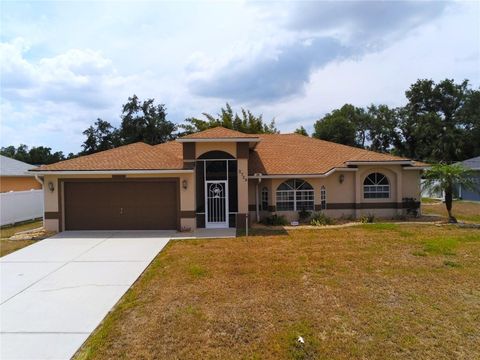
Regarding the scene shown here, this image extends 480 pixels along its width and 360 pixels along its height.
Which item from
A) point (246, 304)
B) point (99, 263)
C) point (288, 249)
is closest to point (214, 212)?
point (288, 249)

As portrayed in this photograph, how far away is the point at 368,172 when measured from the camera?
62.3 ft

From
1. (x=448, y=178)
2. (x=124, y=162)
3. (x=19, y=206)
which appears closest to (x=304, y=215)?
(x=448, y=178)

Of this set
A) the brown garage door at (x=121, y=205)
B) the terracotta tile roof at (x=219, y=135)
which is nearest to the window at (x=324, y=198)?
the terracotta tile roof at (x=219, y=135)

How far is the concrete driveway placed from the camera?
18.9ft

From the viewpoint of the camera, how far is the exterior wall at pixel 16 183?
81.5ft

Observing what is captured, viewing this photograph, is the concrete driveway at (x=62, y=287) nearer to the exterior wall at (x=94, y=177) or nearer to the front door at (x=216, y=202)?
the exterior wall at (x=94, y=177)

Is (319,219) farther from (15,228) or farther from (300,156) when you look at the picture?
(15,228)

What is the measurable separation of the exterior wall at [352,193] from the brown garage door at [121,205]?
4.62 metres

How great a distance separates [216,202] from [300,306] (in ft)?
33.5

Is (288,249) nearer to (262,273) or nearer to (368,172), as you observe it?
(262,273)

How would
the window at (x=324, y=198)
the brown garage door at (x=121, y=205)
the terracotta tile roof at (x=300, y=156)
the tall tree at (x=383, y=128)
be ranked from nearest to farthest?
the brown garage door at (x=121, y=205), the terracotta tile roof at (x=300, y=156), the window at (x=324, y=198), the tall tree at (x=383, y=128)

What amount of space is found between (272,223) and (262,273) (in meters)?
8.35

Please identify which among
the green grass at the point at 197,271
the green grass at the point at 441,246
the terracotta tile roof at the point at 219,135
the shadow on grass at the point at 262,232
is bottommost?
the green grass at the point at 197,271

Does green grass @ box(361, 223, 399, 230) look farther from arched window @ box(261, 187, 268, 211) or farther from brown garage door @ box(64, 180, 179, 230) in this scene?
brown garage door @ box(64, 180, 179, 230)
